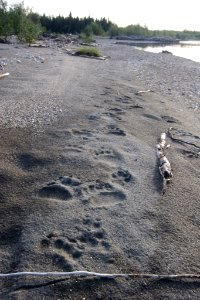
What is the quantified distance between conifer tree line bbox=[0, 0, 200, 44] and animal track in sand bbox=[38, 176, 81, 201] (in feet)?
87.0

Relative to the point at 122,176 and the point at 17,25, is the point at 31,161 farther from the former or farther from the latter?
the point at 17,25

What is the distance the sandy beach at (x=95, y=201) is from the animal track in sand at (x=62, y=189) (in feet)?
0.04

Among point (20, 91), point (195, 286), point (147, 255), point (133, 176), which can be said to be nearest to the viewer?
point (195, 286)

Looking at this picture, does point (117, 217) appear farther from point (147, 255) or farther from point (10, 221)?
point (10, 221)

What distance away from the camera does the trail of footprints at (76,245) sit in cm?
318

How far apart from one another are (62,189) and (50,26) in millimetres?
65779

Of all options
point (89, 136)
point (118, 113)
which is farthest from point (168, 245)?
point (118, 113)

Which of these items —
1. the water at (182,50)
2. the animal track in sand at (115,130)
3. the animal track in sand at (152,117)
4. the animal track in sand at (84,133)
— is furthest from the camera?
the water at (182,50)

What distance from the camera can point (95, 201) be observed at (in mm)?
4102

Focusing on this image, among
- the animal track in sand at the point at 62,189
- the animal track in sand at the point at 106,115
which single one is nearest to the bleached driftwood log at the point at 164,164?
the animal track in sand at the point at 62,189

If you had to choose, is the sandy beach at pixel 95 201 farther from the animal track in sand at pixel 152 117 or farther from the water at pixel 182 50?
the water at pixel 182 50

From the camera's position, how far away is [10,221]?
3635 mm

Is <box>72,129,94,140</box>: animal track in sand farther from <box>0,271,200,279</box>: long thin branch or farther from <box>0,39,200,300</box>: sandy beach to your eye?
<box>0,271,200,279</box>: long thin branch

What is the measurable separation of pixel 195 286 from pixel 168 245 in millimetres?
513
